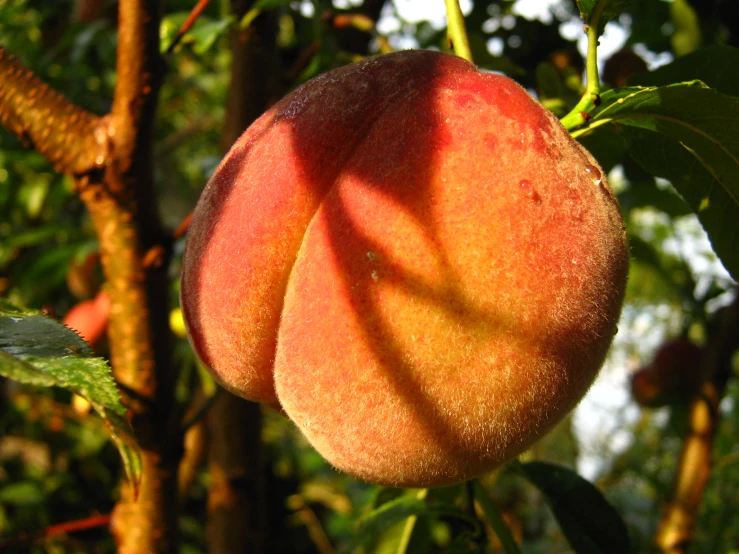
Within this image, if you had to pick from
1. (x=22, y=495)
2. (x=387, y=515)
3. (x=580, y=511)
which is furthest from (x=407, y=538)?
(x=22, y=495)

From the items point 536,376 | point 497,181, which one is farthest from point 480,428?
point 497,181

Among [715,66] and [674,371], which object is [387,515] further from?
[674,371]

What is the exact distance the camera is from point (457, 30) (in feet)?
2.35

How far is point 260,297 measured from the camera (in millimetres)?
625

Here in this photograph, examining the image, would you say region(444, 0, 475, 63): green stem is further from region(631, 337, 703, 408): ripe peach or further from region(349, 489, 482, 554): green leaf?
region(631, 337, 703, 408): ripe peach

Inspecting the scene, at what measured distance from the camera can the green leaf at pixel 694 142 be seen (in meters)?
0.67

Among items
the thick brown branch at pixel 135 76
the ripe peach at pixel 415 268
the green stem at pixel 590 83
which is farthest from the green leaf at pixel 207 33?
the green stem at pixel 590 83

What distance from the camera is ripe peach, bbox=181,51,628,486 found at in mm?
557

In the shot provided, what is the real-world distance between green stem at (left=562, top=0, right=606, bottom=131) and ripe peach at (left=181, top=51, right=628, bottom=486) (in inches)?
3.3

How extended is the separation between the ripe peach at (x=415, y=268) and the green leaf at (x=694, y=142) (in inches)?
4.0

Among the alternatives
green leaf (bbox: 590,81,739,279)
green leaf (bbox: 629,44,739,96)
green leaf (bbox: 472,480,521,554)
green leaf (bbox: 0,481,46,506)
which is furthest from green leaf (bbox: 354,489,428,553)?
green leaf (bbox: 0,481,46,506)

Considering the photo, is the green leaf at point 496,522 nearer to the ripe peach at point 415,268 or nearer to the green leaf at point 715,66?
the ripe peach at point 415,268

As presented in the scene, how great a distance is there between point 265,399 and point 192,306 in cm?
13

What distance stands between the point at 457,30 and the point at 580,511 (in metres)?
0.71
